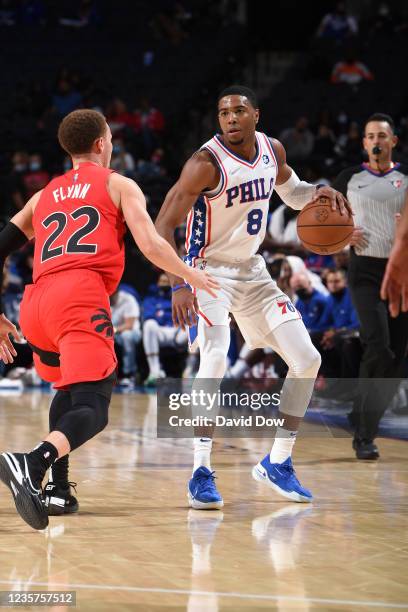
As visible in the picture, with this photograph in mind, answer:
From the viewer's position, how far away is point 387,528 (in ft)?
15.2

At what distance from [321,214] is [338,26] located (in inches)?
497

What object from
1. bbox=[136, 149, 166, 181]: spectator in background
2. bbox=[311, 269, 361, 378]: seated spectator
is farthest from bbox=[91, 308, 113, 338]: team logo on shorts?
bbox=[136, 149, 166, 181]: spectator in background

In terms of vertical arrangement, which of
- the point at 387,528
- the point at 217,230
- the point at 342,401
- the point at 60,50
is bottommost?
the point at 342,401

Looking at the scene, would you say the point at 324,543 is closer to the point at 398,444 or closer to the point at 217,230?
the point at 217,230

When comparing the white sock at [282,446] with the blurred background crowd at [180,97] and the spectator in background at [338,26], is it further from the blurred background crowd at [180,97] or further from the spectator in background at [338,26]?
the spectator in background at [338,26]

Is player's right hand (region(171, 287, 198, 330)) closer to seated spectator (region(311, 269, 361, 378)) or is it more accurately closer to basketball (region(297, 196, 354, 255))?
basketball (region(297, 196, 354, 255))

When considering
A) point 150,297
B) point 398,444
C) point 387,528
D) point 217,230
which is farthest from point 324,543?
point 150,297

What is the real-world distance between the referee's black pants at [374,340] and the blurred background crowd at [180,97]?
9.54ft

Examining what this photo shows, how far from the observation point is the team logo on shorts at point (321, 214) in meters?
5.62

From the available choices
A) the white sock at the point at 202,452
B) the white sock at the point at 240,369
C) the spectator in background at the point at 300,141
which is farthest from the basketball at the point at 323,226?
the spectator in background at the point at 300,141

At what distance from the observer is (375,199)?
697 cm

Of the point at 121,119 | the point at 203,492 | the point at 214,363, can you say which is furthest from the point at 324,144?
the point at 203,492

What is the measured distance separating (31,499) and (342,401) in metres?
5.97
